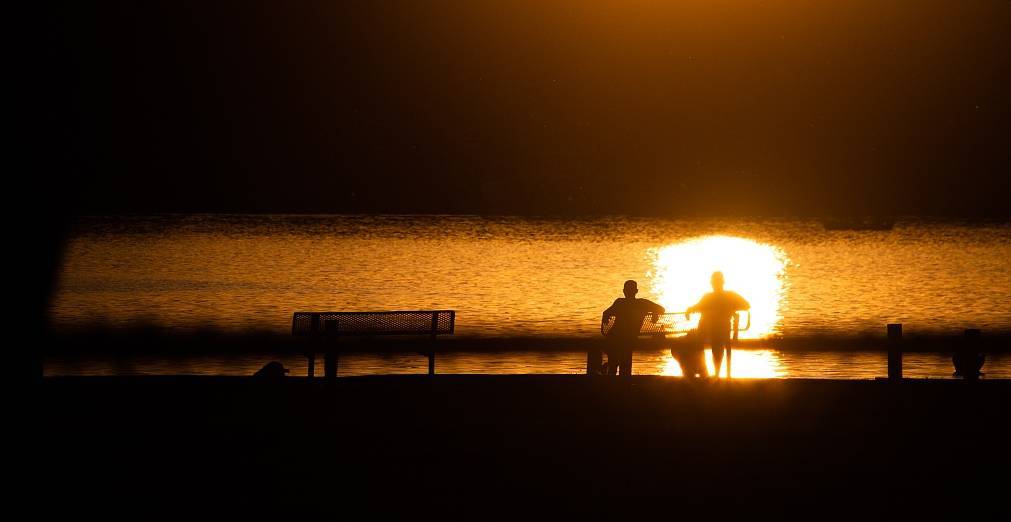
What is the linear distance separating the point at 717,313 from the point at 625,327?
1.36 m

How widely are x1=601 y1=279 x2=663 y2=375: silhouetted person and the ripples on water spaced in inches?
1304

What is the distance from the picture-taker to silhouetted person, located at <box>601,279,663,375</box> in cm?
1697

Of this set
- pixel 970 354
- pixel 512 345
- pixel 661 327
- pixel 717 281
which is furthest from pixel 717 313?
pixel 970 354

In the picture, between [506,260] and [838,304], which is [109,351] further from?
[506,260]

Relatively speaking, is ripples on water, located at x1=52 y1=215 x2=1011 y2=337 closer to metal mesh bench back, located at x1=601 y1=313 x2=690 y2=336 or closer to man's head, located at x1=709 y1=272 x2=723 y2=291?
metal mesh bench back, located at x1=601 y1=313 x2=690 y2=336

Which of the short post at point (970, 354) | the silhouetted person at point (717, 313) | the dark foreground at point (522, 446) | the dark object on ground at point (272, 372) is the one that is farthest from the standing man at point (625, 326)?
the dark object on ground at point (272, 372)

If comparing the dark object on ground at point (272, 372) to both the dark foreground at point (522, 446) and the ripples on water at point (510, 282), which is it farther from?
the ripples on water at point (510, 282)

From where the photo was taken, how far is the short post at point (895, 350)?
646 inches

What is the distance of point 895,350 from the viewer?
53.9ft

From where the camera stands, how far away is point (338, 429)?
44.3 ft

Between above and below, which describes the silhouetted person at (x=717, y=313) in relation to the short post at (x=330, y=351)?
above

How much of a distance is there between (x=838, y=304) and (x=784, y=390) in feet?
205

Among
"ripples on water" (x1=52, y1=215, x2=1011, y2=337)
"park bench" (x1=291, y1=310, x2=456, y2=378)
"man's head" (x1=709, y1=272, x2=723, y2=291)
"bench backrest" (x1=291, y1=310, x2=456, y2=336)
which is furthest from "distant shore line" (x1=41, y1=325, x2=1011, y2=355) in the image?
"ripples on water" (x1=52, y1=215, x2=1011, y2=337)

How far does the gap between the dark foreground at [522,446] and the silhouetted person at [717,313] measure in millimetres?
551
